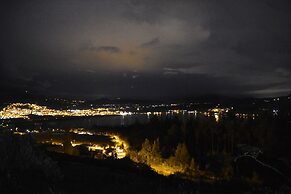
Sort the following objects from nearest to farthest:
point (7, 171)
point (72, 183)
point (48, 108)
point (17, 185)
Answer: point (17, 185) → point (7, 171) → point (72, 183) → point (48, 108)

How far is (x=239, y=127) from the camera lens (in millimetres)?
90750

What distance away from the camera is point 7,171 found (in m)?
9.57

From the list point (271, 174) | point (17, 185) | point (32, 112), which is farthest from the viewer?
point (32, 112)

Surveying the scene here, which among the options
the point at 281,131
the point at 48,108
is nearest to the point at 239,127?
the point at 281,131

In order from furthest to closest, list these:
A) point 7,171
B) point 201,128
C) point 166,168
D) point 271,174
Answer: point 201,128 → point 166,168 → point 271,174 → point 7,171

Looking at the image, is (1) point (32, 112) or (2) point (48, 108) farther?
(2) point (48, 108)

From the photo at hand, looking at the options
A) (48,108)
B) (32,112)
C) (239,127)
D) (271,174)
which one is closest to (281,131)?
(239,127)

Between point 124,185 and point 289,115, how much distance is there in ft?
255

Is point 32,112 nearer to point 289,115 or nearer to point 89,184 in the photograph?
point 289,115

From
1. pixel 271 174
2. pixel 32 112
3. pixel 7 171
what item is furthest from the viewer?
pixel 32 112

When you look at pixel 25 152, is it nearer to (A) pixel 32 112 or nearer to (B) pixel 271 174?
Answer: (B) pixel 271 174

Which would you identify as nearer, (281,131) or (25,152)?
(25,152)

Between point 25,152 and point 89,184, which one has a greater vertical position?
point 25,152

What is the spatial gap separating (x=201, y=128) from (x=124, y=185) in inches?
3224
